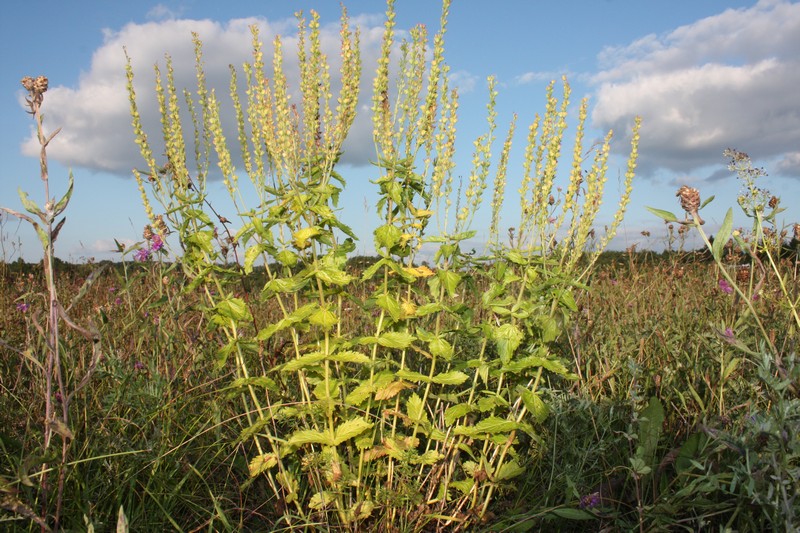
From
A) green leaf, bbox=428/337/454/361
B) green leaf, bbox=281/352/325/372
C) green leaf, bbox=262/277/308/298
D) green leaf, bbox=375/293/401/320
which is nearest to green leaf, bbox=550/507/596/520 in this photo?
green leaf, bbox=428/337/454/361

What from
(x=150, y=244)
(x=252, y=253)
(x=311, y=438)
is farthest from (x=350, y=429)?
(x=150, y=244)

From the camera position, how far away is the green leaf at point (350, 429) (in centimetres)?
237

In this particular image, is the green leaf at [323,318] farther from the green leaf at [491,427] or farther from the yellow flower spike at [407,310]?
the green leaf at [491,427]

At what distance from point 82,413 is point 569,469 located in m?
2.45

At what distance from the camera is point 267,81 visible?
3.00m

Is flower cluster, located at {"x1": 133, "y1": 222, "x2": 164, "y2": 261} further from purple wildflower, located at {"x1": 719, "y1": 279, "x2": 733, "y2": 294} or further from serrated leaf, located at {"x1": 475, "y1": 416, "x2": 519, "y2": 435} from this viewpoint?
purple wildflower, located at {"x1": 719, "y1": 279, "x2": 733, "y2": 294}

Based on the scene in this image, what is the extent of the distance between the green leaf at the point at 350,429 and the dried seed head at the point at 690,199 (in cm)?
147

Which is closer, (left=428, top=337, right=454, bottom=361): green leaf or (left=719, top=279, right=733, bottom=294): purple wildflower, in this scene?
(left=428, top=337, right=454, bottom=361): green leaf

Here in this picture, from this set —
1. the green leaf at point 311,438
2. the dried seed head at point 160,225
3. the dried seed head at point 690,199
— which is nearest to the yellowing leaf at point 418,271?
the green leaf at point 311,438

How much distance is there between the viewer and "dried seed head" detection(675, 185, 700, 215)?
2104mm

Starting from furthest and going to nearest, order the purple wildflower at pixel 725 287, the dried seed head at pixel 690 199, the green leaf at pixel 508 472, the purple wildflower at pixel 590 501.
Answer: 1. the purple wildflower at pixel 725 287
2. the green leaf at pixel 508 472
3. the purple wildflower at pixel 590 501
4. the dried seed head at pixel 690 199

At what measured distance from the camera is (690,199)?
2105mm

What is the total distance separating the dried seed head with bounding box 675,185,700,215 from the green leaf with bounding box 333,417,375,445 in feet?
4.81

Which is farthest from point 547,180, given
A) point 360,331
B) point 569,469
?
point 360,331
